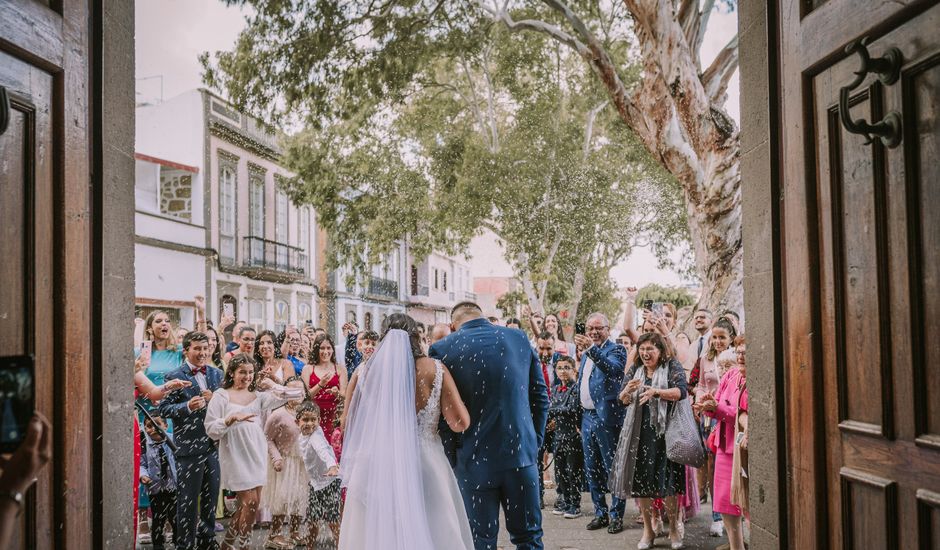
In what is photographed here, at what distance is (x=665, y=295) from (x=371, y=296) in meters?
15.3

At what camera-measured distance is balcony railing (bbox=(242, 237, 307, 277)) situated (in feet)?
86.0

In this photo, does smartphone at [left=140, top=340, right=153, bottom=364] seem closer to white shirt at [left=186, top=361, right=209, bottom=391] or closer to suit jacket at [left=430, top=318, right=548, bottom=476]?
white shirt at [left=186, top=361, right=209, bottom=391]

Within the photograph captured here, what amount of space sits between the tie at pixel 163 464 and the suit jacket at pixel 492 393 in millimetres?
2535

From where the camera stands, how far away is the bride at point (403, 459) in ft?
16.8

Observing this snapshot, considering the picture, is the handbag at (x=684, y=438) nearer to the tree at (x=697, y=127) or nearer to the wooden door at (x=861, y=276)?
the wooden door at (x=861, y=276)

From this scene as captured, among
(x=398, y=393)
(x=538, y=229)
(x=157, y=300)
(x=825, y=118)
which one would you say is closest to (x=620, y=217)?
(x=538, y=229)

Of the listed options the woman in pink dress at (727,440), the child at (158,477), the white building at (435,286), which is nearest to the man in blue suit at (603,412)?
the woman in pink dress at (727,440)

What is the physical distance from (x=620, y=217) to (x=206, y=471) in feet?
53.5

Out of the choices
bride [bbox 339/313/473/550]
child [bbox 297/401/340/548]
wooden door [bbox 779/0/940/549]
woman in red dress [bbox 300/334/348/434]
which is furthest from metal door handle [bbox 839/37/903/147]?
woman in red dress [bbox 300/334/348/434]

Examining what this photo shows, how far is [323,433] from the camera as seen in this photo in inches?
271

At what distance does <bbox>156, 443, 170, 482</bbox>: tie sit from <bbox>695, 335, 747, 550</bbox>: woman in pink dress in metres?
4.35

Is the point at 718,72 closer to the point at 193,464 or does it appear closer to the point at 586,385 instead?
the point at 586,385

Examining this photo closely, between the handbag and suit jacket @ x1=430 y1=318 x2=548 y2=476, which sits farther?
the handbag

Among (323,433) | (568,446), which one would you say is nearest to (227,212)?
(568,446)
